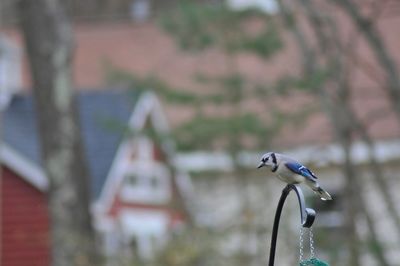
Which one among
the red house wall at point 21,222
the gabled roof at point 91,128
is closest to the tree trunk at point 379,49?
the gabled roof at point 91,128

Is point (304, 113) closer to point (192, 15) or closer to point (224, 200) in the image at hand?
point (192, 15)

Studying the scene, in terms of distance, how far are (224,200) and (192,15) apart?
631cm

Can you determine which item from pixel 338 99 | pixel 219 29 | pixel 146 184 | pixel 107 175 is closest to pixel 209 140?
pixel 219 29

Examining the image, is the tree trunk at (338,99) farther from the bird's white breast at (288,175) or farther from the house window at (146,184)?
the bird's white breast at (288,175)

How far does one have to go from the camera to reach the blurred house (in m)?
18.8

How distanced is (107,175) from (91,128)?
5.25 ft

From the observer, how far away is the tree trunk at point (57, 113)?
13484 mm

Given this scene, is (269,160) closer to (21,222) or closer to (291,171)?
(291,171)

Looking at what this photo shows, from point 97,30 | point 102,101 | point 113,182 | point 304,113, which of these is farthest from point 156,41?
point 304,113

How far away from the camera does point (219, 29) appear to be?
584 inches

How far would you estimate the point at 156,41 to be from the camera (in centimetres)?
2631

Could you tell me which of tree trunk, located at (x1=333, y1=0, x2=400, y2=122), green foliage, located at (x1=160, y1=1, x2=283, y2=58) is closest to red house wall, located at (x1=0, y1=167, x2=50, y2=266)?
green foliage, located at (x1=160, y1=1, x2=283, y2=58)

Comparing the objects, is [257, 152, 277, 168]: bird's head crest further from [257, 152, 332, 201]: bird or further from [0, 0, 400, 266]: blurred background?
[0, 0, 400, 266]: blurred background

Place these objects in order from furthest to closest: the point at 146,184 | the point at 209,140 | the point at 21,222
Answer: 1. the point at 146,184
2. the point at 21,222
3. the point at 209,140
